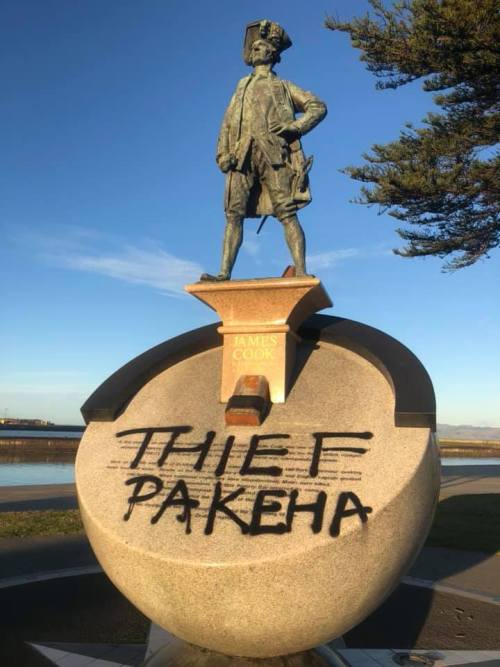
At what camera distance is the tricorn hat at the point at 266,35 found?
19.2 ft

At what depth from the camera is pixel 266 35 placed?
19.3 ft

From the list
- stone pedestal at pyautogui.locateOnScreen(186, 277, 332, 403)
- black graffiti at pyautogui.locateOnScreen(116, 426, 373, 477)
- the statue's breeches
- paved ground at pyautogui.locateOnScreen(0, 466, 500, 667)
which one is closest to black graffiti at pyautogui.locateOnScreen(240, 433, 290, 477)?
black graffiti at pyautogui.locateOnScreen(116, 426, 373, 477)

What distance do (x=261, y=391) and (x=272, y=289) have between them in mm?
884

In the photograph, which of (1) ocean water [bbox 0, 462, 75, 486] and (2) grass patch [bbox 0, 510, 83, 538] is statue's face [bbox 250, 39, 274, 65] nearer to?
(2) grass patch [bbox 0, 510, 83, 538]

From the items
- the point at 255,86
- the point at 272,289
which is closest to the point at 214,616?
the point at 272,289

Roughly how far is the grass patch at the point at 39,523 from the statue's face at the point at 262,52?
25.3 feet

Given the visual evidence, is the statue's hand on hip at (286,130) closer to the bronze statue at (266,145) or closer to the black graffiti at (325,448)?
the bronze statue at (266,145)

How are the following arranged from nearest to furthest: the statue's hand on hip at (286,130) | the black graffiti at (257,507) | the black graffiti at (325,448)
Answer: the black graffiti at (257,507) → the black graffiti at (325,448) → the statue's hand on hip at (286,130)

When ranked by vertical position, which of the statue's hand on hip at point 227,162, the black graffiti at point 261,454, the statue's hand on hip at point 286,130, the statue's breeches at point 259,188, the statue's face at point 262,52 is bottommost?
the black graffiti at point 261,454

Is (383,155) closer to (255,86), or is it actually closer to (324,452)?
(255,86)

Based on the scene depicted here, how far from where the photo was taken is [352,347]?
5215 mm

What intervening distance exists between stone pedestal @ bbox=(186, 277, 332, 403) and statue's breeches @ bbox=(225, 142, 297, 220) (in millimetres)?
1069

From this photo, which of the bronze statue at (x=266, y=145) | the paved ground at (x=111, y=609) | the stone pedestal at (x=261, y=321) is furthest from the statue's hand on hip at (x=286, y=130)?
the paved ground at (x=111, y=609)

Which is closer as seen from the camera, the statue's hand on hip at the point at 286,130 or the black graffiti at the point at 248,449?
the black graffiti at the point at 248,449
